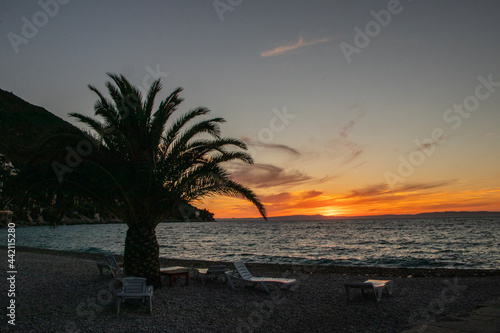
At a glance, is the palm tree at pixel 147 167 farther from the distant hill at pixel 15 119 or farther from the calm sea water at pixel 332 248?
the distant hill at pixel 15 119

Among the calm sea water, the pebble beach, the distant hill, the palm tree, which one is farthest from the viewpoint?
the distant hill

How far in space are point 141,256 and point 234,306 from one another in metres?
3.26

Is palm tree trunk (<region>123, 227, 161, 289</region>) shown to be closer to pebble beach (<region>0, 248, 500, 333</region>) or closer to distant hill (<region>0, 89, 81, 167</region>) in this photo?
pebble beach (<region>0, 248, 500, 333</region>)

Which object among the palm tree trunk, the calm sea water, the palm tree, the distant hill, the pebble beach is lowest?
the calm sea water

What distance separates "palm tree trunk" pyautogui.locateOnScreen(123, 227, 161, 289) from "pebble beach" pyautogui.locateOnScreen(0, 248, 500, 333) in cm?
54

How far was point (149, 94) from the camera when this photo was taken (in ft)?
34.0

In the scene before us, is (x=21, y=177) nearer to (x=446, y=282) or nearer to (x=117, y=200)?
(x=117, y=200)

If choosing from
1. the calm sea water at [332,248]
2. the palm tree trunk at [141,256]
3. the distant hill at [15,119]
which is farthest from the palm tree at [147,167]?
the distant hill at [15,119]

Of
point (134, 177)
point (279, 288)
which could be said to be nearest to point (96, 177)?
point (134, 177)

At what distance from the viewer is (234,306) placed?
8.65 meters

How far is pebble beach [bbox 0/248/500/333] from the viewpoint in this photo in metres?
6.78

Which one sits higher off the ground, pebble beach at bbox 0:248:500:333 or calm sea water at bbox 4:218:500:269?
pebble beach at bbox 0:248:500:333

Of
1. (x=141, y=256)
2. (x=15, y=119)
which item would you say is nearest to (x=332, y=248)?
(x=141, y=256)

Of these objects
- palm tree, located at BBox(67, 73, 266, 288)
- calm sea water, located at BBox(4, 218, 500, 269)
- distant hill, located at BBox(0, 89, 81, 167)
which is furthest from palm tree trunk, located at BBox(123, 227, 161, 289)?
distant hill, located at BBox(0, 89, 81, 167)
